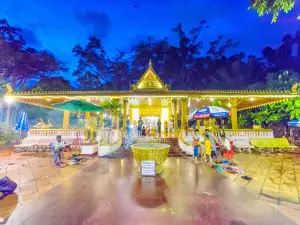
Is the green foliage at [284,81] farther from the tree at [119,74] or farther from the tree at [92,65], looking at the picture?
the tree at [92,65]

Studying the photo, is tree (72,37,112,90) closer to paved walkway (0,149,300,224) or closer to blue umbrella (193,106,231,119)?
blue umbrella (193,106,231,119)

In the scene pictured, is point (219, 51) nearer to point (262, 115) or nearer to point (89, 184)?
point (262, 115)

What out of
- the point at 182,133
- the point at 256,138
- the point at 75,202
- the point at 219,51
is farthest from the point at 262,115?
the point at 219,51

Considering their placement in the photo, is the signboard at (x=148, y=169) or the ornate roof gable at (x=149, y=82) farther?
the ornate roof gable at (x=149, y=82)

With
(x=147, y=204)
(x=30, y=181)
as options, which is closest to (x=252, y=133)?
(x=147, y=204)

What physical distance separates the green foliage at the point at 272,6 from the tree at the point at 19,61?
88.5ft

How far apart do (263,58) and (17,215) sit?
37.7 m

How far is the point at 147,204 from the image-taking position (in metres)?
3.45

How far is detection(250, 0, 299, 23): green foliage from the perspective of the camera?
3732 millimetres

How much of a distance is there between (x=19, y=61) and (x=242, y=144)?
32.2m

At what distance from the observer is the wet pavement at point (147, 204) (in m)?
2.88

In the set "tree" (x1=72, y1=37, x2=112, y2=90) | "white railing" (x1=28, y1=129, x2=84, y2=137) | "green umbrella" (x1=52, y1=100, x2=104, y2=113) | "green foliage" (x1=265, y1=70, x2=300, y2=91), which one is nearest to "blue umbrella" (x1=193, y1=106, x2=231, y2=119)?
"green umbrella" (x1=52, y1=100, x2=104, y2=113)

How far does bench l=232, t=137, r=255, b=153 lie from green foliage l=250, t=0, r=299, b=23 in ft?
32.0

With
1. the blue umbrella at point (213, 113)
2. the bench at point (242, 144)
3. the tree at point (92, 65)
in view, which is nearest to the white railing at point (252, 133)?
the bench at point (242, 144)
